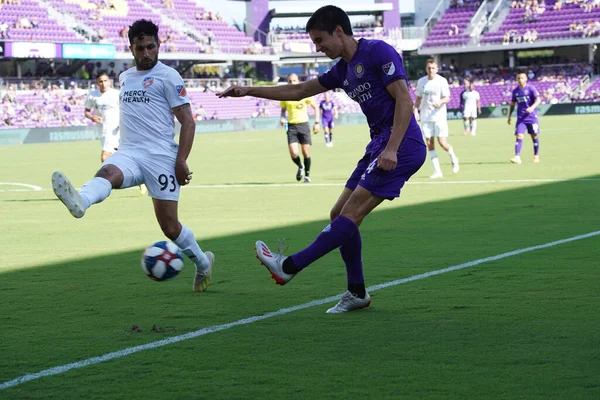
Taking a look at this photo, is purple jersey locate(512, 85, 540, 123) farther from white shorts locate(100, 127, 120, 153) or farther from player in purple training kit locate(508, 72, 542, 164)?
white shorts locate(100, 127, 120, 153)

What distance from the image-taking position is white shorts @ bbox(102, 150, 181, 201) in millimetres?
7875

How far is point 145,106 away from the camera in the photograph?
8055 millimetres

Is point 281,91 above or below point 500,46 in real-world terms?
below

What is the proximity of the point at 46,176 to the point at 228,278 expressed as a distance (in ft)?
54.1

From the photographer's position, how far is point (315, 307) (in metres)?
7.23

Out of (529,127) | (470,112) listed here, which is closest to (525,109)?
(529,127)

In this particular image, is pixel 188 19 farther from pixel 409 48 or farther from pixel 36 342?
pixel 36 342

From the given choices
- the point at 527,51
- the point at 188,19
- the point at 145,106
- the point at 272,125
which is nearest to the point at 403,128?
the point at 145,106

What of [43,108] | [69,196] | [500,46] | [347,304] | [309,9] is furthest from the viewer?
[309,9]

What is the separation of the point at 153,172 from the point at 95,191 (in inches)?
24.0

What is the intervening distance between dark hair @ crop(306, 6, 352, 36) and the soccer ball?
89.7 inches

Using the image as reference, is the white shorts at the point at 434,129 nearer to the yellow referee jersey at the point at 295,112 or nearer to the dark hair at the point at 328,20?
the yellow referee jersey at the point at 295,112

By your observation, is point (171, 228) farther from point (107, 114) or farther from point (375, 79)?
point (107, 114)

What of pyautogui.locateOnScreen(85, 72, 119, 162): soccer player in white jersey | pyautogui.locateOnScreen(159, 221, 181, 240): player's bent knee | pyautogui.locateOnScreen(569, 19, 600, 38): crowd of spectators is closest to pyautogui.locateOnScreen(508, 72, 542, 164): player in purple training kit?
pyautogui.locateOnScreen(85, 72, 119, 162): soccer player in white jersey
